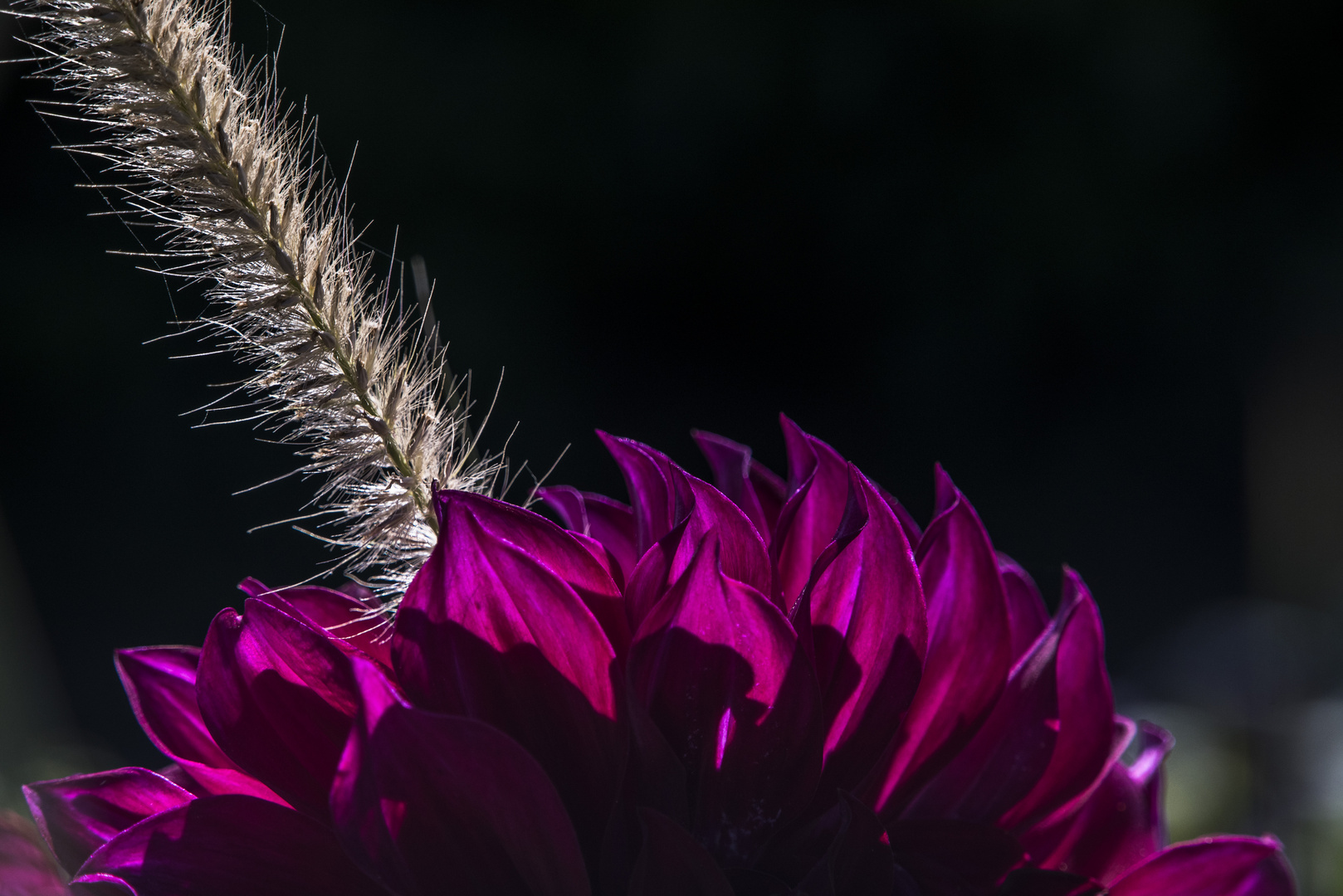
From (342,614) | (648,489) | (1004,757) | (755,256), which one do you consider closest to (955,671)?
(1004,757)

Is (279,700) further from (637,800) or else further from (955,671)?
(955,671)

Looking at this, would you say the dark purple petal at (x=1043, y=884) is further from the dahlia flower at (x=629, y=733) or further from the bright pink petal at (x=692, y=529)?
the bright pink petal at (x=692, y=529)

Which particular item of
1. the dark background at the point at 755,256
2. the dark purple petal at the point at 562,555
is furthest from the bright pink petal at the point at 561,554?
the dark background at the point at 755,256

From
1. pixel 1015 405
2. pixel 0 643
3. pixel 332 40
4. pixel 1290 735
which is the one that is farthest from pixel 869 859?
pixel 1015 405

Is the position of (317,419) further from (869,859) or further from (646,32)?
(646,32)

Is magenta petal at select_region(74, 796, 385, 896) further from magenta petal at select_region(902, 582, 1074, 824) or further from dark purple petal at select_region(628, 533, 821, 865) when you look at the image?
magenta petal at select_region(902, 582, 1074, 824)
